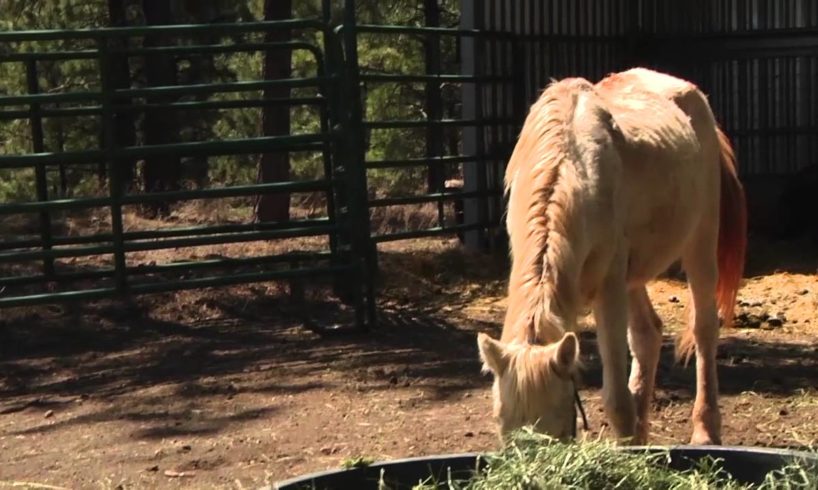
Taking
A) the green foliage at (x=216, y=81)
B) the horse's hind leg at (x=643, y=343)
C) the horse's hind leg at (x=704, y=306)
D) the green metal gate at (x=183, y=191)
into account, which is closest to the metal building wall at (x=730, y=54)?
the green foliage at (x=216, y=81)

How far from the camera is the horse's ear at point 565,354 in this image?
346 centimetres

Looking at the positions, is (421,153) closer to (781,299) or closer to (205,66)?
(205,66)

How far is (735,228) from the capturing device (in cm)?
579

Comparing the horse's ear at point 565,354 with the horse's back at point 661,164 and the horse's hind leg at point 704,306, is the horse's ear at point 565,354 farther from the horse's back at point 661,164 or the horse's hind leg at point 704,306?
the horse's hind leg at point 704,306

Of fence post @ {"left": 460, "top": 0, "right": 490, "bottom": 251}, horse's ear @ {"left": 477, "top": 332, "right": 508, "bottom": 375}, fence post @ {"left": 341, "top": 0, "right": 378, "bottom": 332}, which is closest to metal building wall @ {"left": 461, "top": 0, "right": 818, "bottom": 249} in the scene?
fence post @ {"left": 460, "top": 0, "right": 490, "bottom": 251}

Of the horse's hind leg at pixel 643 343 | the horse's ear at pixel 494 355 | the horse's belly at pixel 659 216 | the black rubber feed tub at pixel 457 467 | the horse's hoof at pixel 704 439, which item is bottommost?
the horse's hoof at pixel 704 439

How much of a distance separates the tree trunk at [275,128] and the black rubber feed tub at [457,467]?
6670mm

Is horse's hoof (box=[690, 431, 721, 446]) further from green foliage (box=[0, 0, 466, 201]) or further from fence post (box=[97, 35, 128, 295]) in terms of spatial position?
green foliage (box=[0, 0, 466, 201])

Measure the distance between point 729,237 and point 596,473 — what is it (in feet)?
10.5

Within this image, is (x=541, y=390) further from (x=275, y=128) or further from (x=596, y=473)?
(x=275, y=128)

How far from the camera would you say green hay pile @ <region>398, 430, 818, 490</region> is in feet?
8.96

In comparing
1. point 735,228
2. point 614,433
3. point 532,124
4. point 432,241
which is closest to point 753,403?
point 735,228

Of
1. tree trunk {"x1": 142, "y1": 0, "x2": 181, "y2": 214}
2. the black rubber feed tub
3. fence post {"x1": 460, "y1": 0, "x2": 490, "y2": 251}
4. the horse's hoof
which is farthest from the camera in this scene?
tree trunk {"x1": 142, "y1": 0, "x2": 181, "y2": 214}

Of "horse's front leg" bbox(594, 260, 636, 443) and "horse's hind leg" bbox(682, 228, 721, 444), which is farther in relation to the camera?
"horse's hind leg" bbox(682, 228, 721, 444)
